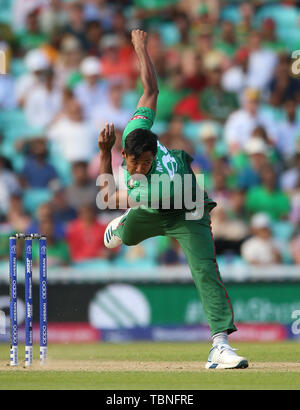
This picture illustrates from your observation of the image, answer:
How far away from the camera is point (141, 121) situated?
20.4 feet

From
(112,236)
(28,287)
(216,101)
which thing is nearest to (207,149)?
(216,101)

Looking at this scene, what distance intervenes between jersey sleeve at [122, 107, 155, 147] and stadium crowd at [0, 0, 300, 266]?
15.4 ft

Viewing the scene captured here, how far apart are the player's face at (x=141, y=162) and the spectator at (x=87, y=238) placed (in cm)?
497

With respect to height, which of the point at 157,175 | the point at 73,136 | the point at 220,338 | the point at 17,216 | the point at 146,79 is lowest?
the point at 220,338

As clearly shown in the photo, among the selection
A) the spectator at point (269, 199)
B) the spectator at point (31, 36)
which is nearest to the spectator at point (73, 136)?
the spectator at point (31, 36)

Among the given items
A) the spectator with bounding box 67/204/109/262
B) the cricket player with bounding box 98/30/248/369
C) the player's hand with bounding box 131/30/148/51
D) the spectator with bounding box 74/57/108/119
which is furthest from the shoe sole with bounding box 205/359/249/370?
the spectator with bounding box 74/57/108/119

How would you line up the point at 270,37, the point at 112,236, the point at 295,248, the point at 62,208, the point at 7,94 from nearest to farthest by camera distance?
the point at 112,236 < the point at 295,248 < the point at 62,208 < the point at 7,94 < the point at 270,37

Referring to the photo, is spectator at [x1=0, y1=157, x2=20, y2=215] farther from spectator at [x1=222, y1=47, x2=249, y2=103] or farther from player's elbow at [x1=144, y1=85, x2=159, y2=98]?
player's elbow at [x1=144, y1=85, x2=159, y2=98]

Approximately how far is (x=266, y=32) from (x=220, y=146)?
7.70 feet

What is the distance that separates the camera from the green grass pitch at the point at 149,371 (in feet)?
18.3

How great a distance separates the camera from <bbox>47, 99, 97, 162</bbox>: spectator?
490 inches

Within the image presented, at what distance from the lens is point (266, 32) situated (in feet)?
46.0

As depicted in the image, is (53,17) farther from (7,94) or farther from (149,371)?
(149,371)

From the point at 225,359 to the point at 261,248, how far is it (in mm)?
4728
